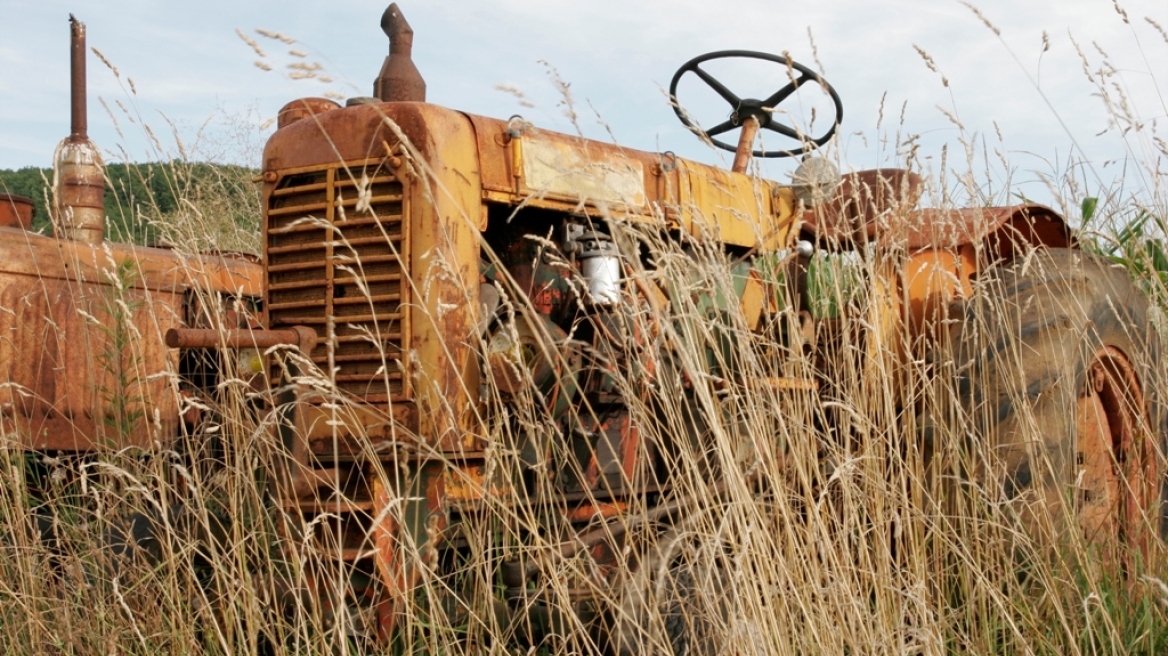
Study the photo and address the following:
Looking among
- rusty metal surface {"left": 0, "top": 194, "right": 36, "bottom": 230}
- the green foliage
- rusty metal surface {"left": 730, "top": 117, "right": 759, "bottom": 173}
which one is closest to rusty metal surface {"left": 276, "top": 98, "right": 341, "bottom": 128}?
rusty metal surface {"left": 730, "top": 117, "right": 759, "bottom": 173}

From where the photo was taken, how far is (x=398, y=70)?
294 cm

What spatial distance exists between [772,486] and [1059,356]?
161 cm

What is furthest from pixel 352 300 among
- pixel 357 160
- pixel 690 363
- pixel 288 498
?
pixel 690 363

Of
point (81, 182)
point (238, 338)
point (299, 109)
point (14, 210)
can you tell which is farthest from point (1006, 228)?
point (14, 210)

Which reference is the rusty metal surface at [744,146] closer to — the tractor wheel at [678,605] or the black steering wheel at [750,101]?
the black steering wheel at [750,101]

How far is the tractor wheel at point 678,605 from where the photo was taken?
1938 millimetres

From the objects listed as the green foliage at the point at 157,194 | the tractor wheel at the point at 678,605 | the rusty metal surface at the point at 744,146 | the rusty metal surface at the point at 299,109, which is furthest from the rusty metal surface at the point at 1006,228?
the green foliage at the point at 157,194

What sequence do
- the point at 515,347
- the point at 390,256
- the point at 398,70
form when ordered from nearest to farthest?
1. the point at 515,347
2. the point at 390,256
3. the point at 398,70

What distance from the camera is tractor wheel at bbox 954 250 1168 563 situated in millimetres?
2623

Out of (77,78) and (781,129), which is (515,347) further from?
(77,78)

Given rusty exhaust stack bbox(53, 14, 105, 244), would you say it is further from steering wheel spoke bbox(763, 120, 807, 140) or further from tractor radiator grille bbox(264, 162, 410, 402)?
steering wheel spoke bbox(763, 120, 807, 140)

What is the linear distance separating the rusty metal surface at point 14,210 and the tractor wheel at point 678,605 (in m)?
3.47

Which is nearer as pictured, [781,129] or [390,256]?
[390,256]

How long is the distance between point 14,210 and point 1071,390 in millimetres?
4112
